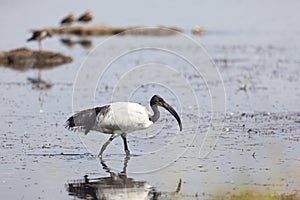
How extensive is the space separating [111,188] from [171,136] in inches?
147

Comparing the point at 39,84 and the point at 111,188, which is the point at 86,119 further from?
the point at 39,84

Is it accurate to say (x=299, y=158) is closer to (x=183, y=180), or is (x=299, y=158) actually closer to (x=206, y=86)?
(x=183, y=180)

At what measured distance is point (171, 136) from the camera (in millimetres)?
13898

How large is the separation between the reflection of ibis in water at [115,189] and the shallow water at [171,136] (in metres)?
0.06

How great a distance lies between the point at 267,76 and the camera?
22.8 meters

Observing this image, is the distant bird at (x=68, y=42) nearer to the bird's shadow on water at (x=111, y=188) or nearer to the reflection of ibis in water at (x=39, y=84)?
the reflection of ibis in water at (x=39, y=84)

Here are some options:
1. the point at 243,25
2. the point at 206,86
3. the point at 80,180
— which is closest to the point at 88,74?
the point at 206,86

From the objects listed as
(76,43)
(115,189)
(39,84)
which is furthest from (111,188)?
(76,43)

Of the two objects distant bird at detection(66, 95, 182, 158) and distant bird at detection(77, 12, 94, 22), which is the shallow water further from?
distant bird at detection(77, 12, 94, 22)

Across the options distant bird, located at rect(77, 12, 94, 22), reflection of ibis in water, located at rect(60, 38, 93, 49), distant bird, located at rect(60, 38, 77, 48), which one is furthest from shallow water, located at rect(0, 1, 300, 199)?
distant bird, located at rect(77, 12, 94, 22)

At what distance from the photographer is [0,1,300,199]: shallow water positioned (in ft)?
35.0

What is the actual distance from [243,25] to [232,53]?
14800mm

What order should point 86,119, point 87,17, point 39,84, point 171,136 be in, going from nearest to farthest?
point 86,119, point 171,136, point 39,84, point 87,17

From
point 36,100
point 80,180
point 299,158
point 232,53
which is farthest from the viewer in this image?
point 232,53
